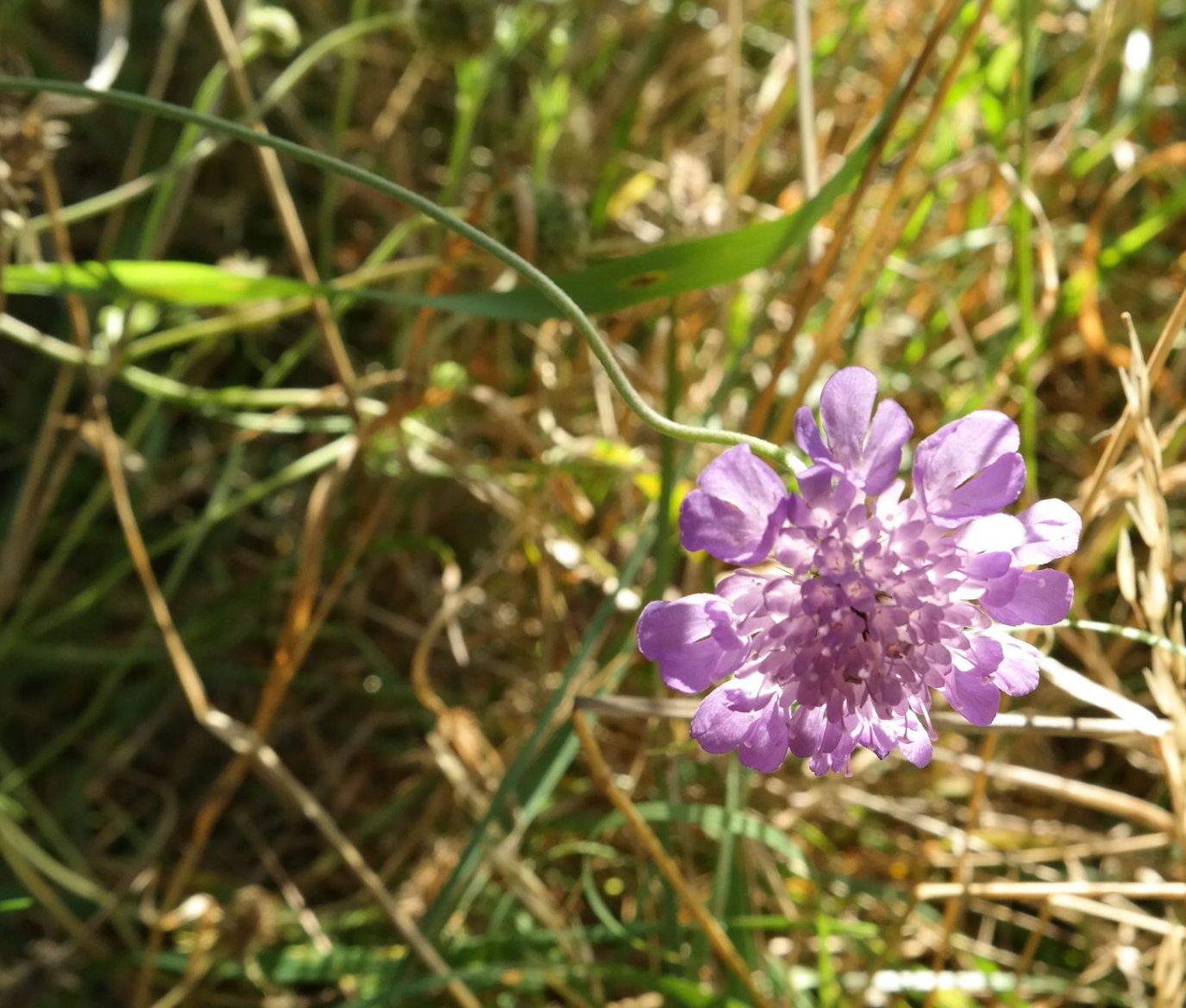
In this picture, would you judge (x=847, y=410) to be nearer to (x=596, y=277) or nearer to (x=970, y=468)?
(x=970, y=468)

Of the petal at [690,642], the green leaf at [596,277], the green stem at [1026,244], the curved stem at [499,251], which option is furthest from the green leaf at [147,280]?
the green stem at [1026,244]

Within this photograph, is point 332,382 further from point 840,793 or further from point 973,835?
point 973,835

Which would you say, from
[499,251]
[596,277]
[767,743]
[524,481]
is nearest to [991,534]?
[767,743]

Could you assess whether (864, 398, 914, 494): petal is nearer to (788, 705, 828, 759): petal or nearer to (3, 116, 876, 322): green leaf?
(788, 705, 828, 759): petal

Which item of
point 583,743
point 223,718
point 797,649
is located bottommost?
point 223,718

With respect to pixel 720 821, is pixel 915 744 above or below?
above

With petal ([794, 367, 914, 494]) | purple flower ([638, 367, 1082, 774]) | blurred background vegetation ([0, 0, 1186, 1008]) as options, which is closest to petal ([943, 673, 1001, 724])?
purple flower ([638, 367, 1082, 774])

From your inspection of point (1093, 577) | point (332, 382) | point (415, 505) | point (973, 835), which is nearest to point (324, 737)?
point (415, 505)
